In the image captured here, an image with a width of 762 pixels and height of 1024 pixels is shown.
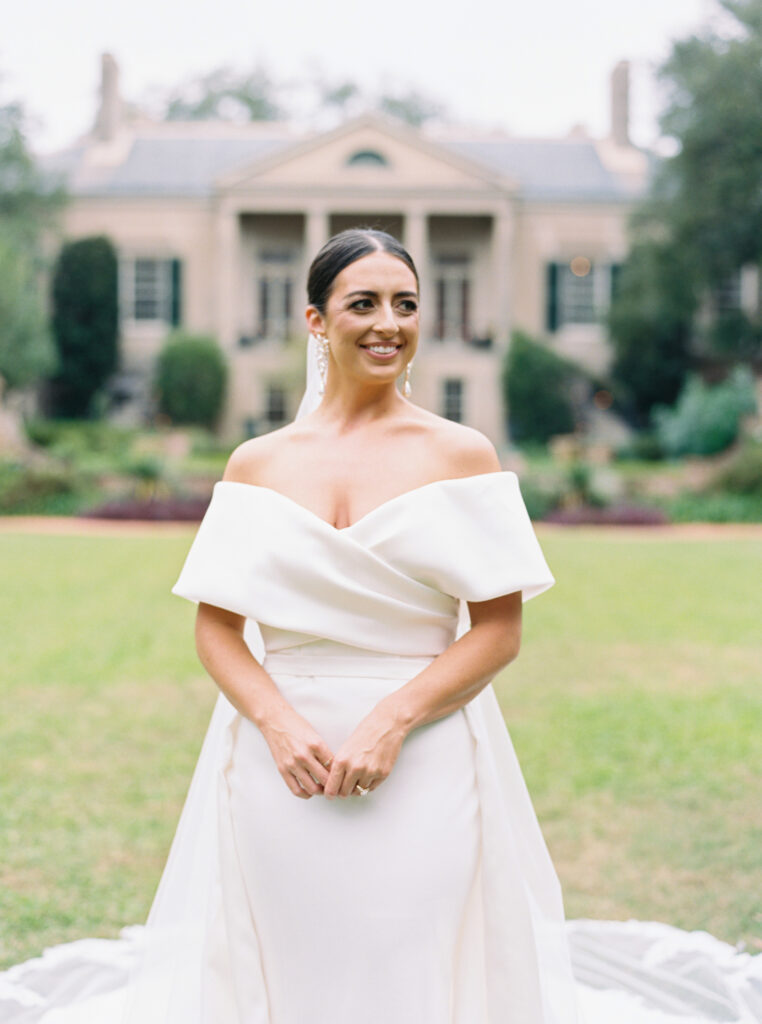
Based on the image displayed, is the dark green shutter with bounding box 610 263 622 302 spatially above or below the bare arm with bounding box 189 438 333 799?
above

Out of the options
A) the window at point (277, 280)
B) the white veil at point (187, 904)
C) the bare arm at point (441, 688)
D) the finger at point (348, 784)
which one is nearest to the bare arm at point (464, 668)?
the bare arm at point (441, 688)

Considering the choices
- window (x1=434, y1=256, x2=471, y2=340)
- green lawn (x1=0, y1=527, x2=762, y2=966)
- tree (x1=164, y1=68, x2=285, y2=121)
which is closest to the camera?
green lawn (x1=0, y1=527, x2=762, y2=966)

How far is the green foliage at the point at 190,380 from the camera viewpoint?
24.7 metres

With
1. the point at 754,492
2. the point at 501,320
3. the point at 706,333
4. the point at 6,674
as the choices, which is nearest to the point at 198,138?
the point at 501,320

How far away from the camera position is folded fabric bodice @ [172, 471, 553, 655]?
6.64 feet

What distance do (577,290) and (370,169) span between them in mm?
6013

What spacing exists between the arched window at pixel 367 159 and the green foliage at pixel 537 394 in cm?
590

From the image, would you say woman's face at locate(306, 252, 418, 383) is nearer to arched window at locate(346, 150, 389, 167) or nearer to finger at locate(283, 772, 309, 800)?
finger at locate(283, 772, 309, 800)

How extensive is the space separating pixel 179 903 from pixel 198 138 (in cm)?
3020

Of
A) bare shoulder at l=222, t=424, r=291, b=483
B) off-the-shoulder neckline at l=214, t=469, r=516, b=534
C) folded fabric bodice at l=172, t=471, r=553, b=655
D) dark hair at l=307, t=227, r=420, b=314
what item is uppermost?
dark hair at l=307, t=227, r=420, b=314

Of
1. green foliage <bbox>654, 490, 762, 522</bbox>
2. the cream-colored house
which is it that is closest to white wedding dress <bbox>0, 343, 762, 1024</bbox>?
green foliage <bbox>654, 490, 762, 522</bbox>

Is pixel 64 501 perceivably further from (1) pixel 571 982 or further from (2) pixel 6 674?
(1) pixel 571 982

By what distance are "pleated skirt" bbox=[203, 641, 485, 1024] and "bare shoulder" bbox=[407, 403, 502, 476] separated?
0.39 meters

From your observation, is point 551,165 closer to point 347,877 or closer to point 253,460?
point 253,460
